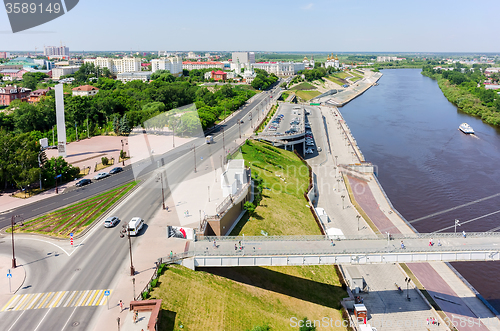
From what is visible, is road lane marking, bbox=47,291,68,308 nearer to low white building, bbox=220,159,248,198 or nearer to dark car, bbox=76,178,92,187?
low white building, bbox=220,159,248,198

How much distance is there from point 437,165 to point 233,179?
3955 centimetres

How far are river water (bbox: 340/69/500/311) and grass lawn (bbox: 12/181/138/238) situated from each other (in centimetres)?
3181

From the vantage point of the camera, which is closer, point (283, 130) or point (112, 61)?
point (283, 130)

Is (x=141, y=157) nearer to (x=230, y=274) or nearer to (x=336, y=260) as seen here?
(x=230, y=274)

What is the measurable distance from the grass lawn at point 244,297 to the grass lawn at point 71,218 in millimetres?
10479

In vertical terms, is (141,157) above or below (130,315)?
above

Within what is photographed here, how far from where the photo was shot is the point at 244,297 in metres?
24.6

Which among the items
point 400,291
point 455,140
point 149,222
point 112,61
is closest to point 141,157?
point 149,222

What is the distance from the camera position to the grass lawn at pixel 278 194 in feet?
114

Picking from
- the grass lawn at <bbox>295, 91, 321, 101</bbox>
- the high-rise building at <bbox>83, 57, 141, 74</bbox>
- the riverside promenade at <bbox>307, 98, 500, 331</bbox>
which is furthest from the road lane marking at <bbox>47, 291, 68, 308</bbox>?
the high-rise building at <bbox>83, 57, 141, 74</bbox>

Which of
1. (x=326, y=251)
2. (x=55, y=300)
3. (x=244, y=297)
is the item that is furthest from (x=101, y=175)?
(x=326, y=251)

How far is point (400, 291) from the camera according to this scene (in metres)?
28.8

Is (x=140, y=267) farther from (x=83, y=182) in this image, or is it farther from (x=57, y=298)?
(x=83, y=182)

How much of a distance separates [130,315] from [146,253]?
252 inches
